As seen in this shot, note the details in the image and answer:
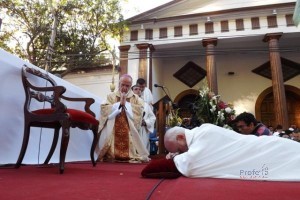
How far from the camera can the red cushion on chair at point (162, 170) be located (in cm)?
201

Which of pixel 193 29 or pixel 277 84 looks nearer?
pixel 277 84

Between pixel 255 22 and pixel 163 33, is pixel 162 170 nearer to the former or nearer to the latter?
pixel 163 33

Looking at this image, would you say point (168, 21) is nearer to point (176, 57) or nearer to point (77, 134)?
point (176, 57)

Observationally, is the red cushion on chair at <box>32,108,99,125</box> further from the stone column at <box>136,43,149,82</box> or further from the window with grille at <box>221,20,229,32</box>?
the window with grille at <box>221,20,229,32</box>

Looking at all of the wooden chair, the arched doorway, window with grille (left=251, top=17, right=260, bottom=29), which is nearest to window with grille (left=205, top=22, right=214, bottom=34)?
window with grille (left=251, top=17, right=260, bottom=29)

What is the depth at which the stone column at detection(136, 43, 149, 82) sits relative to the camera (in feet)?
33.8

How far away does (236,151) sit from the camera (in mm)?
2066

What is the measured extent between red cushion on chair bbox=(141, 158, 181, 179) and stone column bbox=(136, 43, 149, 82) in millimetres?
8236

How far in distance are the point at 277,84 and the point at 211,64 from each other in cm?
223

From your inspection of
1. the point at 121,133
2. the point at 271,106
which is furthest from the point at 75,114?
the point at 271,106

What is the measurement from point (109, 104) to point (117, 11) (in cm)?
758

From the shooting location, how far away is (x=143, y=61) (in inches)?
411

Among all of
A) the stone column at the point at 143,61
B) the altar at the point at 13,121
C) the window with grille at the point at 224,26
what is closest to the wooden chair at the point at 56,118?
the altar at the point at 13,121

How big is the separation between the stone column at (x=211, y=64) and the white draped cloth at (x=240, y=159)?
7.60m
